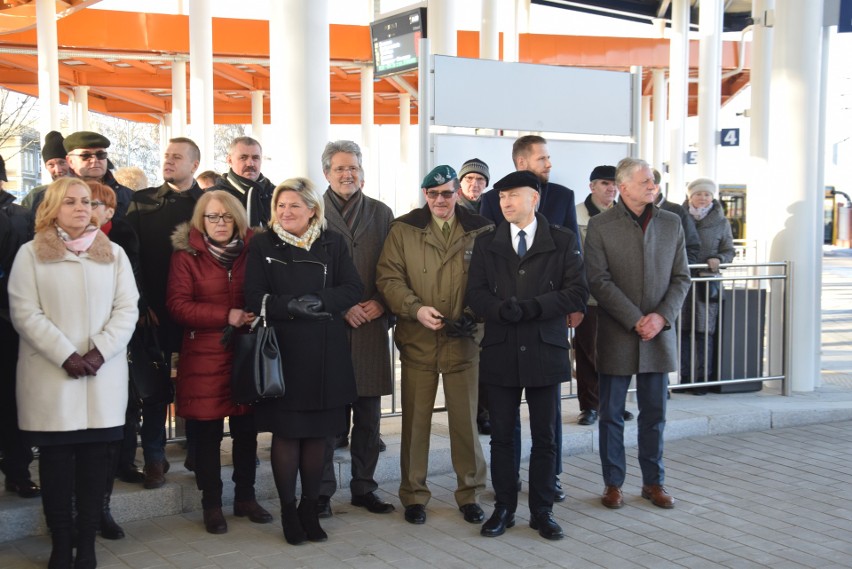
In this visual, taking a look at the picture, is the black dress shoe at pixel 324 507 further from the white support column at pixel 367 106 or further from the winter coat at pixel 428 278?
the white support column at pixel 367 106

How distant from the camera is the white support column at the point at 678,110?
23.5 meters

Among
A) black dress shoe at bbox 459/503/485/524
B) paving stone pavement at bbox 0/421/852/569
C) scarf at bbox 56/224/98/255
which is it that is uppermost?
scarf at bbox 56/224/98/255

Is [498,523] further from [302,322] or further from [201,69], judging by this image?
[201,69]

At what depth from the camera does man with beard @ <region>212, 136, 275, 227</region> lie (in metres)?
6.00

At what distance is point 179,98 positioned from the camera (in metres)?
25.3

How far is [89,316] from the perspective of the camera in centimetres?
458

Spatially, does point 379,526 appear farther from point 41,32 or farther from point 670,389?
point 41,32

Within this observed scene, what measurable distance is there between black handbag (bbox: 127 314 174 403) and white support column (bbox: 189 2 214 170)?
14786 millimetres

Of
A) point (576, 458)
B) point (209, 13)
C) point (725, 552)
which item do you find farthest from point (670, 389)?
point (209, 13)

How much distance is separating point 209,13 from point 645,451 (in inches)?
639

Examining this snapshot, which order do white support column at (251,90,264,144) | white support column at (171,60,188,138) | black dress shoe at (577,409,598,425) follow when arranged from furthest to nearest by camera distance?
white support column at (251,90,264,144), white support column at (171,60,188,138), black dress shoe at (577,409,598,425)

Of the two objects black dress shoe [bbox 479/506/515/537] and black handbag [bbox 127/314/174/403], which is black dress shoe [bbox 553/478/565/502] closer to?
black dress shoe [bbox 479/506/515/537]

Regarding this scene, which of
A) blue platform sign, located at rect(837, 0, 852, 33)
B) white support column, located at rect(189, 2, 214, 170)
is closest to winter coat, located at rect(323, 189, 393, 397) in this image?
blue platform sign, located at rect(837, 0, 852, 33)

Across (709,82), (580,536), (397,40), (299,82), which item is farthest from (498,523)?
(709,82)
